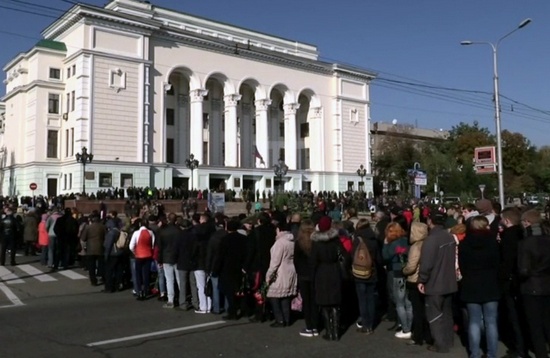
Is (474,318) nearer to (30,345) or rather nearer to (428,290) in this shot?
(428,290)

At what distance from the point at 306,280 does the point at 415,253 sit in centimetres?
175

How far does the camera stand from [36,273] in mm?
15586

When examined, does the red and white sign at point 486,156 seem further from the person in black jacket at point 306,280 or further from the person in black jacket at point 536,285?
the person in black jacket at point 536,285

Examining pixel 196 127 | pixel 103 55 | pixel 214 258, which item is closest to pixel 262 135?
pixel 196 127

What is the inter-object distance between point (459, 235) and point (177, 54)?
47878 millimetres

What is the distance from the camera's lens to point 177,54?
52656 mm

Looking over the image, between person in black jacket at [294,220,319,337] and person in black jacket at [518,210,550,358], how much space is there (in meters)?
2.91

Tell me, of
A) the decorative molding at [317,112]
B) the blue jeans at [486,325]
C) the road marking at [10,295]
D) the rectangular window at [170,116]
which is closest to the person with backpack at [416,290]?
the blue jeans at [486,325]

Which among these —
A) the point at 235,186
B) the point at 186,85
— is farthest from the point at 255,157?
the point at 186,85

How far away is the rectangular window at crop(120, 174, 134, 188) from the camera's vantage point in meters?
47.1

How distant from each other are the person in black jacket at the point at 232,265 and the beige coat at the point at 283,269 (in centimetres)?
83

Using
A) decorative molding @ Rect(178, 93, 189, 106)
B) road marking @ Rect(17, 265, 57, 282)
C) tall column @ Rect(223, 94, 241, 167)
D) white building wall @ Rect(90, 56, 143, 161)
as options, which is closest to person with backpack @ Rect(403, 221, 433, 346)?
road marking @ Rect(17, 265, 57, 282)

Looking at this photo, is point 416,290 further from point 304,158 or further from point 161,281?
point 304,158

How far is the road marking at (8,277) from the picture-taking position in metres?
14.2
